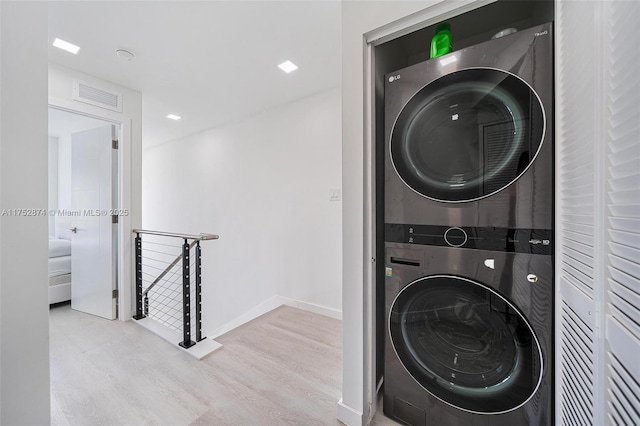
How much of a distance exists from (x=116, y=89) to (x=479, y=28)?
316 cm

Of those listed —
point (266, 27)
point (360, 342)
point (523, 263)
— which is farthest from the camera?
point (266, 27)

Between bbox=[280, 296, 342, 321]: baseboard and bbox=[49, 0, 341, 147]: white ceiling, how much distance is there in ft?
7.69

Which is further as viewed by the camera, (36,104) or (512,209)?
(512,209)

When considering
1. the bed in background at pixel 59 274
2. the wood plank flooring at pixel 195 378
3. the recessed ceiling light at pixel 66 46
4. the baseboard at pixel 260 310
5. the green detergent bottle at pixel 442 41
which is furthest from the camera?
the baseboard at pixel 260 310

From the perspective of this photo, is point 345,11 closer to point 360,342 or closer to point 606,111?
point 606,111

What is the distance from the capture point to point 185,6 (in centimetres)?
156

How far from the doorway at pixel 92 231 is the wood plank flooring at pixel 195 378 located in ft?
1.33

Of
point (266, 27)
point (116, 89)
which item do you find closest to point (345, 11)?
point (266, 27)

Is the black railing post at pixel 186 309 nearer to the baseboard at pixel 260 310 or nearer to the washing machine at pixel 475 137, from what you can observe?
the baseboard at pixel 260 310

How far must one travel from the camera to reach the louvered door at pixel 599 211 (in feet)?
1.65

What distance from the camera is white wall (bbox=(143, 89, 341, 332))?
8.96ft

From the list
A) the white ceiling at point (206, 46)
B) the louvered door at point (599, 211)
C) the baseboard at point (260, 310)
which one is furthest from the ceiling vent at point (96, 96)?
the louvered door at point (599, 211)

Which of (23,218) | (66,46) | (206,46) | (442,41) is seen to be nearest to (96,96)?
(66,46)

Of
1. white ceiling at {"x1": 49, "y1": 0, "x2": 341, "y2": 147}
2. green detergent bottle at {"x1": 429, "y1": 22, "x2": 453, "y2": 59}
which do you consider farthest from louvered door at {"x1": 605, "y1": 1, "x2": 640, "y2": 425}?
white ceiling at {"x1": 49, "y1": 0, "x2": 341, "y2": 147}
